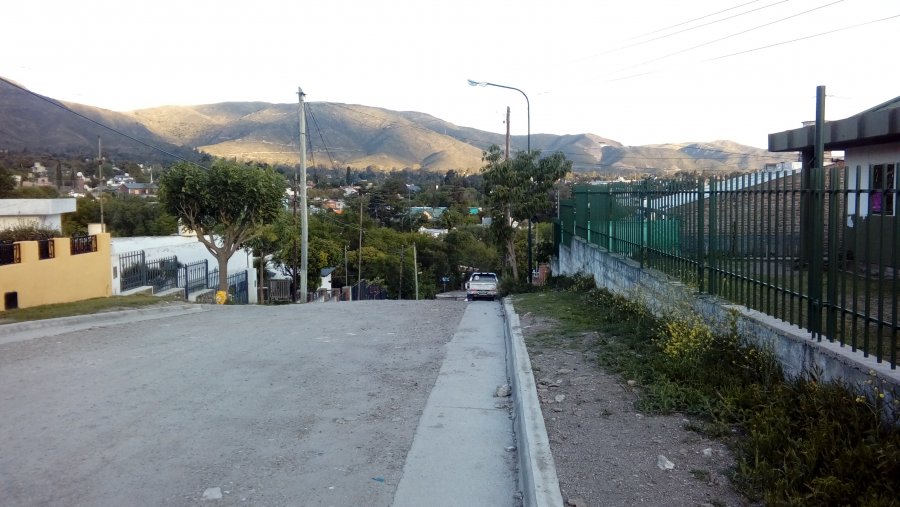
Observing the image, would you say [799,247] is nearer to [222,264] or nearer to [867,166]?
[867,166]

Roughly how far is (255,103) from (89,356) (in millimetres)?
172294

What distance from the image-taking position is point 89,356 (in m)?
10.1

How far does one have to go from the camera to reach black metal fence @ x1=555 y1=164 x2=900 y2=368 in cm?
527

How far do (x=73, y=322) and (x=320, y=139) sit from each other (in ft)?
347

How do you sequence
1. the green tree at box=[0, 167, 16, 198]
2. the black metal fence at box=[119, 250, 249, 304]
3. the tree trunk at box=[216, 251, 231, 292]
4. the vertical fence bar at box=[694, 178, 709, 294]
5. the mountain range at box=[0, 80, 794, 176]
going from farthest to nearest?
the mountain range at box=[0, 80, 794, 176] → the green tree at box=[0, 167, 16, 198] → the tree trunk at box=[216, 251, 231, 292] → the black metal fence at box=[119, 250, 249, 304] → the vertical fence bar at box=[694, 178, 709, 294]

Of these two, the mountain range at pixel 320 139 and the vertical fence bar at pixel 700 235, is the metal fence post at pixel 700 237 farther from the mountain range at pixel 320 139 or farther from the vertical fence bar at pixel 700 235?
the mountain range at pixel 320 139

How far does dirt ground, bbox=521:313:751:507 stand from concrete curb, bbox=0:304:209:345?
9.12 metres

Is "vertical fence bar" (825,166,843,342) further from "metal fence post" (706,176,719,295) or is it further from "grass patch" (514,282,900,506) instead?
"metal fence post" (706,176,719,295)

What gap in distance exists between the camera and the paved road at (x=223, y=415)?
5.18m

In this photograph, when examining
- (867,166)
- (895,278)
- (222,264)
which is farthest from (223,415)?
(222,264)

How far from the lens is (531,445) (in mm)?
5641

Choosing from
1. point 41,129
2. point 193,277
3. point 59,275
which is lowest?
point 193,277

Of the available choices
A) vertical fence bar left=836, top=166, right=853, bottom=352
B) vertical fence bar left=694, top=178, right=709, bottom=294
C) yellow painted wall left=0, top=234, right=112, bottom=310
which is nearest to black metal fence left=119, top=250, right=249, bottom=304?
yellow painted wall left=0, top=234, right=112, bottom=310

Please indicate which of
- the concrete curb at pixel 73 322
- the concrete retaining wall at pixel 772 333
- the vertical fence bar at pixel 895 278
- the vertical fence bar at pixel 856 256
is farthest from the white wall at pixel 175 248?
the vertical fence bar at pixel 895 278
